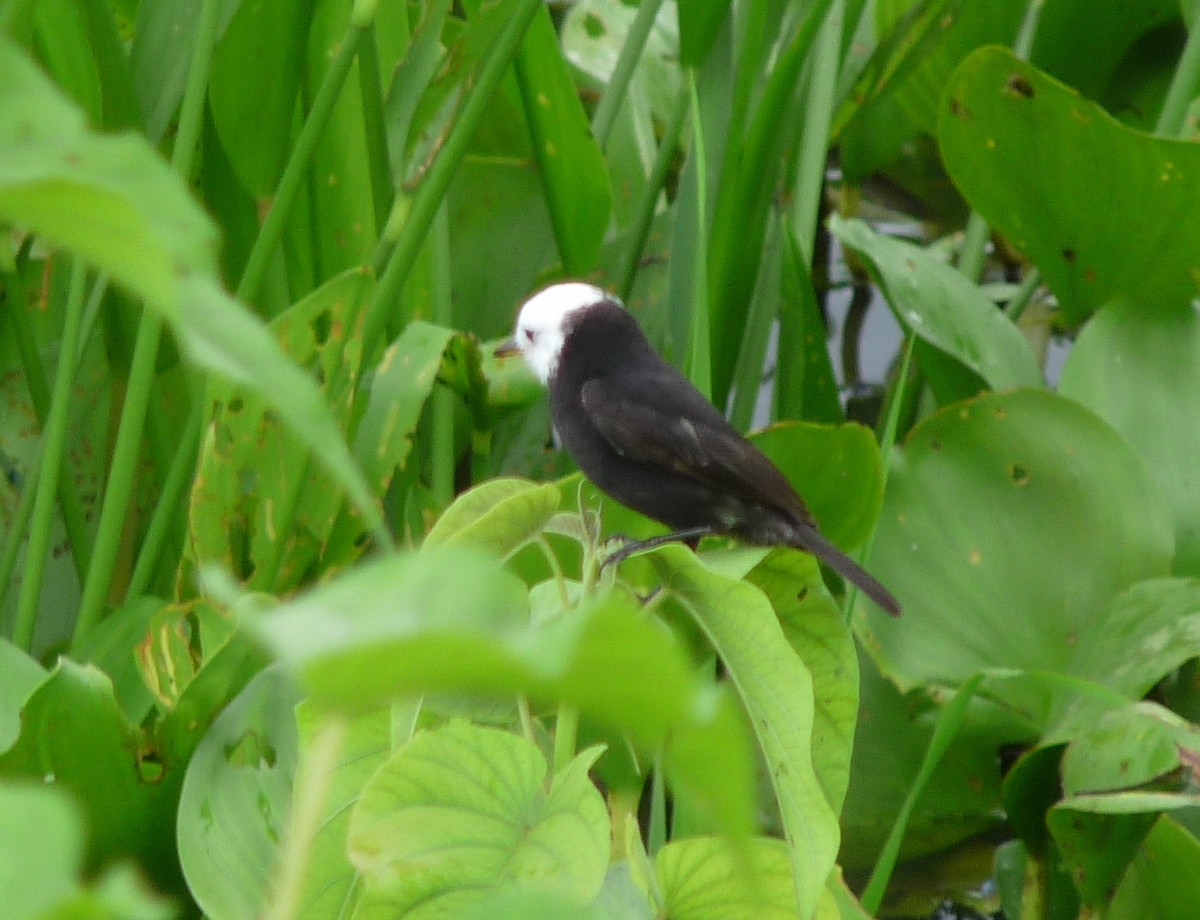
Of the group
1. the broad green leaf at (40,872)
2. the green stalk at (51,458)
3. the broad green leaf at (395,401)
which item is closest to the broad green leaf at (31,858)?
the broad green leaf at (40,872)

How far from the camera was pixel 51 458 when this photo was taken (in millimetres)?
1209

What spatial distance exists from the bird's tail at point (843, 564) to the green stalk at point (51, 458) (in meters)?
0.66

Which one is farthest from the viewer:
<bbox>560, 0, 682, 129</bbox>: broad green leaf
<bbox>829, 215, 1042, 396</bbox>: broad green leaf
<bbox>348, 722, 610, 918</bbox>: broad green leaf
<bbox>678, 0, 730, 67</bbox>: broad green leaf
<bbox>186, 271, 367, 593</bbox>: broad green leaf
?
<bbox>560, 0, 682, 129</bbox>: broad green leaf

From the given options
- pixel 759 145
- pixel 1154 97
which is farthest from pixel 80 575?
pixel 1154 97

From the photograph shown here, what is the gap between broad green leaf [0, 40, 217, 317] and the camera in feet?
0.75

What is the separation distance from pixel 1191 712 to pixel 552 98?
3.06 feet

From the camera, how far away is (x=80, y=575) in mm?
1484

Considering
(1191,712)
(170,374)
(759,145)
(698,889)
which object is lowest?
(1191,712)

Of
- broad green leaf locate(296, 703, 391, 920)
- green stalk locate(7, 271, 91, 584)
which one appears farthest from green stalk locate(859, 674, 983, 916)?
green stalk locate(7, 271, 91, 584)

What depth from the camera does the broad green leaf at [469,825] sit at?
2.31ft

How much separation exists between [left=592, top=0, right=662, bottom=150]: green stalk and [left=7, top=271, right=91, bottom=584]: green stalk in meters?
0.62

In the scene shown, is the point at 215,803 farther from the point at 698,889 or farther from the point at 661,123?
the point at 661,123

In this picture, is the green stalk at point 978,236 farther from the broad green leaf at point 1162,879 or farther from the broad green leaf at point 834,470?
the broad green leaf at point 1162,879

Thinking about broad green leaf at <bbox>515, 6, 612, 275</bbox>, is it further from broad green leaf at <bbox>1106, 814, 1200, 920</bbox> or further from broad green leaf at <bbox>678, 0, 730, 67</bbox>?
broad green leaf at <bbox>1106, 814, 1200, 920</bbox>
